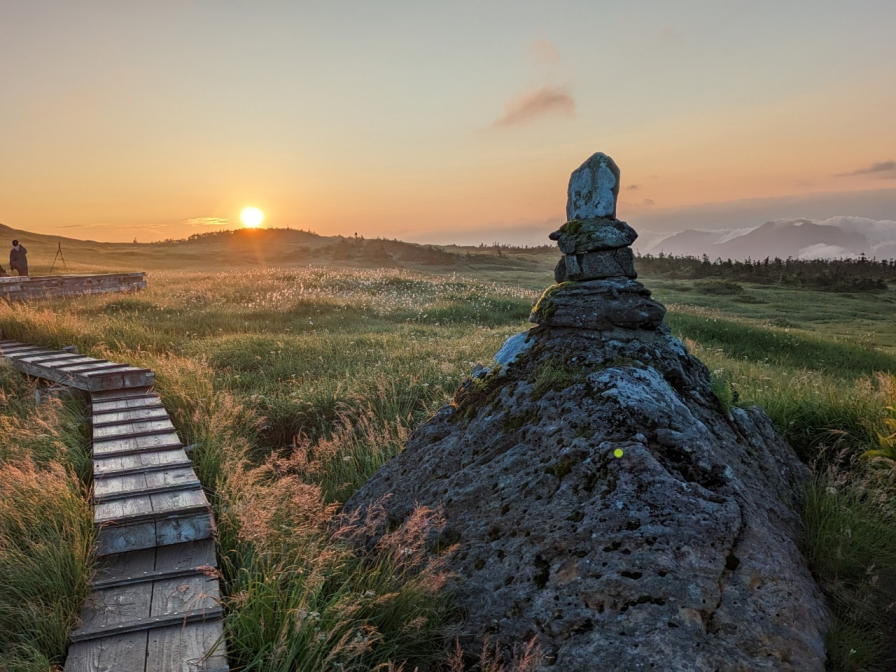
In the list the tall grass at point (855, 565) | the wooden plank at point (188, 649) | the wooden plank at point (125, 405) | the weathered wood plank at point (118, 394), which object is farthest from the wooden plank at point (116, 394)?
the tall grass at point (855, 565)

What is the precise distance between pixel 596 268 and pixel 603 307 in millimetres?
399

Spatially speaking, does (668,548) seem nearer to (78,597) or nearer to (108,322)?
(78,597)

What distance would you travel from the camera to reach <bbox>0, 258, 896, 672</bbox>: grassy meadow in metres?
3.12

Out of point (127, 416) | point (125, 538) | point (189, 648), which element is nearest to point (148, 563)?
point (125, 538)

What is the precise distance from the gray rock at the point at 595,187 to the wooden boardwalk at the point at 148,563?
13.0ft

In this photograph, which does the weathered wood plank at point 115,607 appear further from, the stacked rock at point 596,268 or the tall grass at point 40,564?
the stacked rock at point 596,268

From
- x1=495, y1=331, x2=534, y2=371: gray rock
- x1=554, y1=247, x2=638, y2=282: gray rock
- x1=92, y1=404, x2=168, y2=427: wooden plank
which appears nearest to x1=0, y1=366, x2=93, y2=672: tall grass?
x1=92, y1=404, x2=168, y2=427: wooden plank

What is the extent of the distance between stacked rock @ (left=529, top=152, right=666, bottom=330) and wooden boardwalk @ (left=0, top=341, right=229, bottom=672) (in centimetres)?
322


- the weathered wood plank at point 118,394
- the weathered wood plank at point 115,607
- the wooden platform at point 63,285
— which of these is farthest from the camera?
the wooden platform at point 63,285

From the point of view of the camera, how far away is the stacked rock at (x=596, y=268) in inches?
177

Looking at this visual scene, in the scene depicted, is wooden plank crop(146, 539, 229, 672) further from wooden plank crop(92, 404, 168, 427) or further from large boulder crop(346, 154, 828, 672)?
wooden plank crop(92, 404, 168, 427)

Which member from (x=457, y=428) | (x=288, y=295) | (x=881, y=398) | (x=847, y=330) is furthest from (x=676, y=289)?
(x=457, y=428)

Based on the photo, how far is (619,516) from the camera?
10.4 feet

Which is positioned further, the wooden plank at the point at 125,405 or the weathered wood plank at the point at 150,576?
the wooden plank at the point at 125,405
